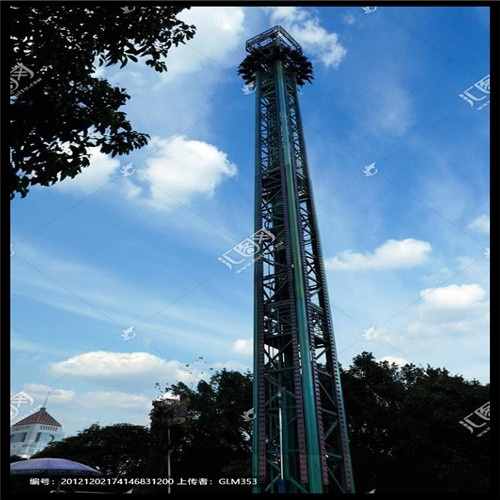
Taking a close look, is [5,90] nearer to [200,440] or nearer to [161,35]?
[161,35]

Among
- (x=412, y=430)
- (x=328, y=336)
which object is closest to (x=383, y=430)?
(x=412, y=430)

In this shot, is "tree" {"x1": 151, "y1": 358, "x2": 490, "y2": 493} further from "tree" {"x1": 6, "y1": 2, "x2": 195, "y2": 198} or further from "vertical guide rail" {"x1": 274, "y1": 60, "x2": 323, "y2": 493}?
"tree" {"x1": 6, "y1": 2, "x2": 195, "y2": 198}

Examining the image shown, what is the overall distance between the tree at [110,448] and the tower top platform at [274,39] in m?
21.9

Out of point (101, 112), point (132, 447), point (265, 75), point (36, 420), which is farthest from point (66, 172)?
point (132, 447)

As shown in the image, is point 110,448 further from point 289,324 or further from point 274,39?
point 274,39

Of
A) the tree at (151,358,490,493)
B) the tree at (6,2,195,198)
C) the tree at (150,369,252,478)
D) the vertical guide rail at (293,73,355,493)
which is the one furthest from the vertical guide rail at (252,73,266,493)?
the tree at (6,2,195,198)

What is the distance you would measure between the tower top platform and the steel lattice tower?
0.08 m

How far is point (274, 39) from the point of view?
64.5 ft

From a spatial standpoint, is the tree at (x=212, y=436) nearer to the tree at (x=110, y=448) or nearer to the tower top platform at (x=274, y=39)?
the tree at (x=110, y=448)

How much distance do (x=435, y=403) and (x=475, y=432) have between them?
81.2 inches

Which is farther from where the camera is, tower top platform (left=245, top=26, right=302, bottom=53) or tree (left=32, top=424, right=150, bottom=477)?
tree (left=32, top=424, right=150, bottom=477)

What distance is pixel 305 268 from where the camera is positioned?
15414 millimetres

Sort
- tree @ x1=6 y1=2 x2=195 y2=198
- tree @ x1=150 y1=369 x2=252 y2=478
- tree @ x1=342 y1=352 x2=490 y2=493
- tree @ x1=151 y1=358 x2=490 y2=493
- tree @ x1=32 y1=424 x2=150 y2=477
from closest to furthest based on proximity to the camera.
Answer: tree @ x1=6 y1=2 x2=195 y2=198
tree @ x1=342 y1=352 x2=490 y2=493
tree @ x1=151 y1=358 x2=490 y2=493
tree @ x1=150 y1=369 x2=252 y2=478
tree @ x1=32 y1=424 x2=150 y2=477

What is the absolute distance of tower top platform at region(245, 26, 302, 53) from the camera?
19.6m
